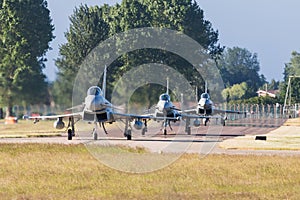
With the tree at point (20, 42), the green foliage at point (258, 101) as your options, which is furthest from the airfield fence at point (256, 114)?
the tree at point (20, 42)

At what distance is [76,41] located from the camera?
90188 millimetres

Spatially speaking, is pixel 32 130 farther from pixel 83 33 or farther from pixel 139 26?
pixel 139 26

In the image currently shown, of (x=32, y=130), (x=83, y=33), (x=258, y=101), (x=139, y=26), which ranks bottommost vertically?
(x=32, y=130)

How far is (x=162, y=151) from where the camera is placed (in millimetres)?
38969

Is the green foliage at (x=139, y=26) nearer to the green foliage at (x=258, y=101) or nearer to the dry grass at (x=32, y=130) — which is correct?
the green foliage at (x=258, y=101)

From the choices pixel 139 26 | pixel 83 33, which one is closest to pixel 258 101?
pixel 139 26

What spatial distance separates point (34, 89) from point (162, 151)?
29.3ft

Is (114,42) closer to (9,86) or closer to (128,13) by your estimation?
(128,13)

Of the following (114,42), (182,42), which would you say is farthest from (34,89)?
(182,42)

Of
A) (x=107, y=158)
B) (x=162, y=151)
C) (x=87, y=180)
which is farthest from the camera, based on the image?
(x=162, y=151)

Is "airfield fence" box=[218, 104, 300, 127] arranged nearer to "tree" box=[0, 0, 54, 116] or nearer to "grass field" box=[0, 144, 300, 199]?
"tree" box=[0, 0, 54, 116]

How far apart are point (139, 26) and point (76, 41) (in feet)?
75.2

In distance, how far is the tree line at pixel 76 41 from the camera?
1827 inches

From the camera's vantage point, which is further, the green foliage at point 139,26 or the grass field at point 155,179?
the green foliage at point 139,26
